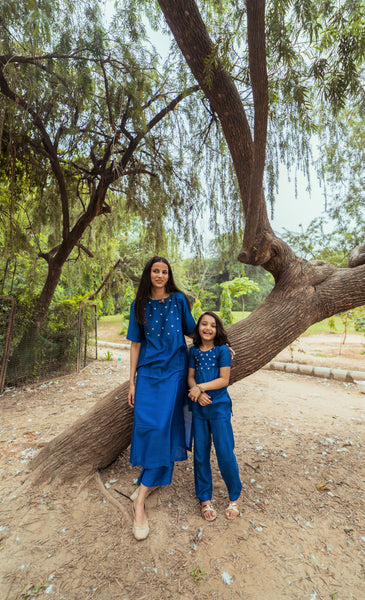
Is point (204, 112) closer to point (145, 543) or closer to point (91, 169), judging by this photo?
point (91, 169)

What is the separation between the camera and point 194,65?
6.54 ft

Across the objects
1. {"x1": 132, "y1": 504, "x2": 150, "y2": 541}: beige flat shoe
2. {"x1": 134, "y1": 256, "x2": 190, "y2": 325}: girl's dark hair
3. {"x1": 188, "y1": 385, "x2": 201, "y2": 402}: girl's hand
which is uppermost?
{"x1": 134, "y1": 256, "x2": 190, "y2": 325}: girl's dark hair

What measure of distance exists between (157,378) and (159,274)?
0.63 m

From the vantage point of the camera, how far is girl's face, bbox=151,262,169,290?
1.91 meters

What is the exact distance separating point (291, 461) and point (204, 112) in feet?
11.0

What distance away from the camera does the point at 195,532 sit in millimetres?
1661

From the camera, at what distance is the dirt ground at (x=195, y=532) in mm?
1378

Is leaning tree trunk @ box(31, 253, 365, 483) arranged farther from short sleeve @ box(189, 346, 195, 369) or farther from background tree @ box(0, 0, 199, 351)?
background tree @ box(0, 0, 199, 351)

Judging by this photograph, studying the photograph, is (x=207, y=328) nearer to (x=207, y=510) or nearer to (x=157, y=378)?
(x=157, y=378)

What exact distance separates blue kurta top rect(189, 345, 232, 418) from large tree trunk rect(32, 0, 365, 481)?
1.29ft

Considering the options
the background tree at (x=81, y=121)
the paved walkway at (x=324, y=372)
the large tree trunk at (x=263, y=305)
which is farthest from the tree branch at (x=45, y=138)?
the paved walkway at (x=324, y=372)

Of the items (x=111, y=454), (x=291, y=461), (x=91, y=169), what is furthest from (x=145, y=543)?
(x=91, y=169)

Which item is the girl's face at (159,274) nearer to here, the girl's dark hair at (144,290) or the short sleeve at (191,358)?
the girl's dark hair at (144,290)

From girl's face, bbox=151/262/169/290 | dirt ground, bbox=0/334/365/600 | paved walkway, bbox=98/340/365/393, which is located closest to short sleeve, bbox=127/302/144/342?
girl's face, bbox=151/262/169/290
